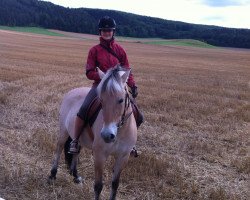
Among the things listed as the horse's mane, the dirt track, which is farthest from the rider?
the dirt track

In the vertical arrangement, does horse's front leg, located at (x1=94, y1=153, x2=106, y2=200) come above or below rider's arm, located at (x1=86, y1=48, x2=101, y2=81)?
below

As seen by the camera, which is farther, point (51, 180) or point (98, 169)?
point (51, 180)

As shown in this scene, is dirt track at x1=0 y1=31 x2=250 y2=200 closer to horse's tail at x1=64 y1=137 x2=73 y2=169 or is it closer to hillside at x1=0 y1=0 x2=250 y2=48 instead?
horse's tail at x1=64 y1=137 x2=73 y2=169

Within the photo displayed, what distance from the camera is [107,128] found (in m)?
4.45

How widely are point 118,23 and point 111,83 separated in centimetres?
11028

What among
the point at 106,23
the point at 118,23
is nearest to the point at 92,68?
the point at 106,23

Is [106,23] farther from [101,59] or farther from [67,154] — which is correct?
[67,154]

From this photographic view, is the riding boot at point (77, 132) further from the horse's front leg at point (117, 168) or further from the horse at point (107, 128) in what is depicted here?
the horse's front leg at point (117, 168)

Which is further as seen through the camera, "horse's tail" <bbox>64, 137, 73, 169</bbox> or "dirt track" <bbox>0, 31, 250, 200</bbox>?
"horse's tail" <bbox>64, 137, 73, 169</bbox>

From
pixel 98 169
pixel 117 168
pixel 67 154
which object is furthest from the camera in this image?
pixel 67 154

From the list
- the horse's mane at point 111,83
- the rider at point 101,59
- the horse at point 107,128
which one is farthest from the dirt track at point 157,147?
the horse's mane at point 111,83

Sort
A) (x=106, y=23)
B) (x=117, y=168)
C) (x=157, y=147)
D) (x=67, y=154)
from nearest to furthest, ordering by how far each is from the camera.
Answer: (x=117, y=168)
(x=106, y=23)
(x=67, y=154)
(x=157, y=147)

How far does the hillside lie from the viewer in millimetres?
102938

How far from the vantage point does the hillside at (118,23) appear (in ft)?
338
